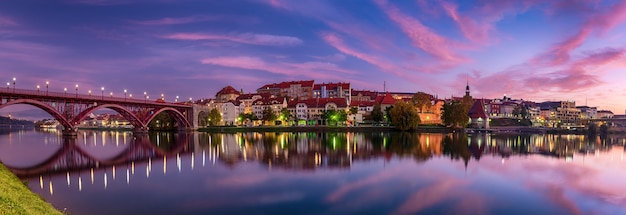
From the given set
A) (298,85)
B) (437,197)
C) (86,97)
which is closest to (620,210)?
(437,197)

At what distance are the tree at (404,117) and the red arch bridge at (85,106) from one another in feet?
154

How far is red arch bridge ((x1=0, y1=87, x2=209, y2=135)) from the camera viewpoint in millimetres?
47531

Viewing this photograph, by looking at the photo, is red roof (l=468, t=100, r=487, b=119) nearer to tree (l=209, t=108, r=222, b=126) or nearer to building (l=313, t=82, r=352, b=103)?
building (l=313, t=82, r=352, b=103)

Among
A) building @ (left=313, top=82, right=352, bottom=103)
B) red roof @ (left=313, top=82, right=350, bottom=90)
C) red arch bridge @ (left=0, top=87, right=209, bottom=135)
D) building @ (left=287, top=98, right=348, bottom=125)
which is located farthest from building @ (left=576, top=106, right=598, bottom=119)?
red arch bridge @ (left=0, top=87, right=209, bottom=135)

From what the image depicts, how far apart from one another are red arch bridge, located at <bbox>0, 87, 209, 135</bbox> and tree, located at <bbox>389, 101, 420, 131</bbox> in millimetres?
46945

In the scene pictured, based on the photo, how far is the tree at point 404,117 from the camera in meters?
77.2

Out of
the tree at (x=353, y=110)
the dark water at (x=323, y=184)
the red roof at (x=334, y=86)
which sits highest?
the red roof at (x=334, y=86)

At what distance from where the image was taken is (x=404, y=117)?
77188mm

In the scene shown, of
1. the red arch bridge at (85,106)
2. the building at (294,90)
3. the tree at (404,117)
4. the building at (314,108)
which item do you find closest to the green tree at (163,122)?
the red arch bridge at (85,106)

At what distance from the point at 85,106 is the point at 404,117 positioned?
5555 cm

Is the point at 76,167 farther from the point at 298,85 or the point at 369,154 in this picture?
the point at 298,85

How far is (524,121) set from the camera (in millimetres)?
123438

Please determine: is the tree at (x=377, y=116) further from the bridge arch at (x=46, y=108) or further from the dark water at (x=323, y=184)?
the bridge arch at (x=46, y=108)

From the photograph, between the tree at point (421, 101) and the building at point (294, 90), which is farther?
the building at point (294, 90)
